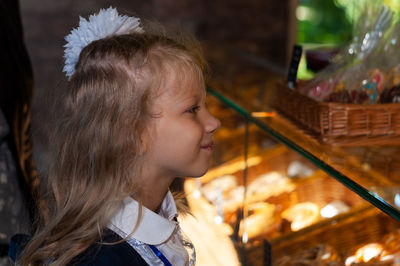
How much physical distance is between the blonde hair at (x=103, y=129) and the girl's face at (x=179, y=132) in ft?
0.10

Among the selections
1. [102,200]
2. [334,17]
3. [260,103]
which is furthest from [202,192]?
[334,17]

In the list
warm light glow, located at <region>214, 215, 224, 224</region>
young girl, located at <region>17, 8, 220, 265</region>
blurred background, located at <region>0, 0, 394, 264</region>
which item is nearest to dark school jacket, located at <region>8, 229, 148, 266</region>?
young girl, located at <region>17, 8, 220, 265</region>

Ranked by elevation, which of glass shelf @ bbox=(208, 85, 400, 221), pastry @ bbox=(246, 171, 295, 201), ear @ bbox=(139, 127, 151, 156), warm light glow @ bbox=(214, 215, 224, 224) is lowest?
warm light glow @ bbox=(214, 215, 224, 224)

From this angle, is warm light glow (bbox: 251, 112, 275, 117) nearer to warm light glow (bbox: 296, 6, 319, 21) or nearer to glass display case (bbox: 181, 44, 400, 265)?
glass display case (bbox: 181, 44, 400, 265)

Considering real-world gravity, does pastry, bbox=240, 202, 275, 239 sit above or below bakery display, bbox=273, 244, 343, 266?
below

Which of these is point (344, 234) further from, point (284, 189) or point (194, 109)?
point (194, 109)

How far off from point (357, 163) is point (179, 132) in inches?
17.1

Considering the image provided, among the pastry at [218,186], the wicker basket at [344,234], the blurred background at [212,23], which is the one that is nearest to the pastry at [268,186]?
the pastry at [218,186]

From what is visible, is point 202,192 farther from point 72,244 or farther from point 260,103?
point 72,244

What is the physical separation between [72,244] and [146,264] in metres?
0.17

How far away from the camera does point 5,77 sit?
1776mm

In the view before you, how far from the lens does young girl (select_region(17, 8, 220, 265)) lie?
1.10 metres

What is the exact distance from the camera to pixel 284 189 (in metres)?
1.91

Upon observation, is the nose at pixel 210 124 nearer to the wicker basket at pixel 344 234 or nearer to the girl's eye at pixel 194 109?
the girl's eye at pixel 194 109
